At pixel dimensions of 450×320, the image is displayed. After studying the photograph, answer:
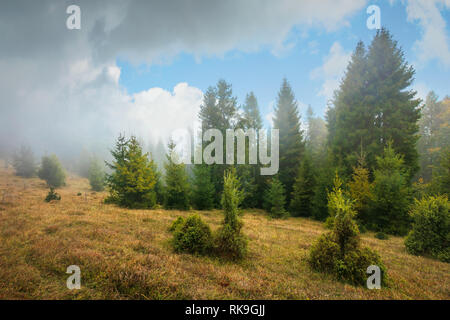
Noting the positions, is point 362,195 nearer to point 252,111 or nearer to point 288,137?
Result: point 288,137

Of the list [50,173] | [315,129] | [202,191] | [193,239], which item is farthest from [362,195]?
[50,173]

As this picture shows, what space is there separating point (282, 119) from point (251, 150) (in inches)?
266

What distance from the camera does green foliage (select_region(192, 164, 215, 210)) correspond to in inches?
768

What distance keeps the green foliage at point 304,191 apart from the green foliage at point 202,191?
9820 mm

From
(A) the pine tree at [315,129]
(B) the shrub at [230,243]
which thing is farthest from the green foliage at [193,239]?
(A) the pine tree at [315,129]

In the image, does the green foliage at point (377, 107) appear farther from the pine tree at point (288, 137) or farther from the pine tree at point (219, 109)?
the pine tree at point (219, 109)

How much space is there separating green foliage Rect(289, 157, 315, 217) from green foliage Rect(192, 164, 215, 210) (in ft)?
32.2

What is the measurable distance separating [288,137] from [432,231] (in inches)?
703

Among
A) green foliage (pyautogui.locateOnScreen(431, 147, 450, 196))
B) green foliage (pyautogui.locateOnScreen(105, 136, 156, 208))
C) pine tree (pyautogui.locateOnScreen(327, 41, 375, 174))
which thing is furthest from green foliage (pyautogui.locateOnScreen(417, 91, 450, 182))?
green foliage (pyautogui.locateOnScreen(105, 136, 156, 208))

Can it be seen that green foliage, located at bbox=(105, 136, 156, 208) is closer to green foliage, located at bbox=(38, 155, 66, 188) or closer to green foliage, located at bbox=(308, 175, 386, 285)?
green foliage, located at bbox=(308, 175, 386, 285)

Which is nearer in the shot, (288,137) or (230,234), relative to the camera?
(230,234)

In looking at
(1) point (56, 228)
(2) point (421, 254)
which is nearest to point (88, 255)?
(1) point (56, 228)

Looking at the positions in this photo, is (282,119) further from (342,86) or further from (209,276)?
(209,276)

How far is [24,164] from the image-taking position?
39.4 m
